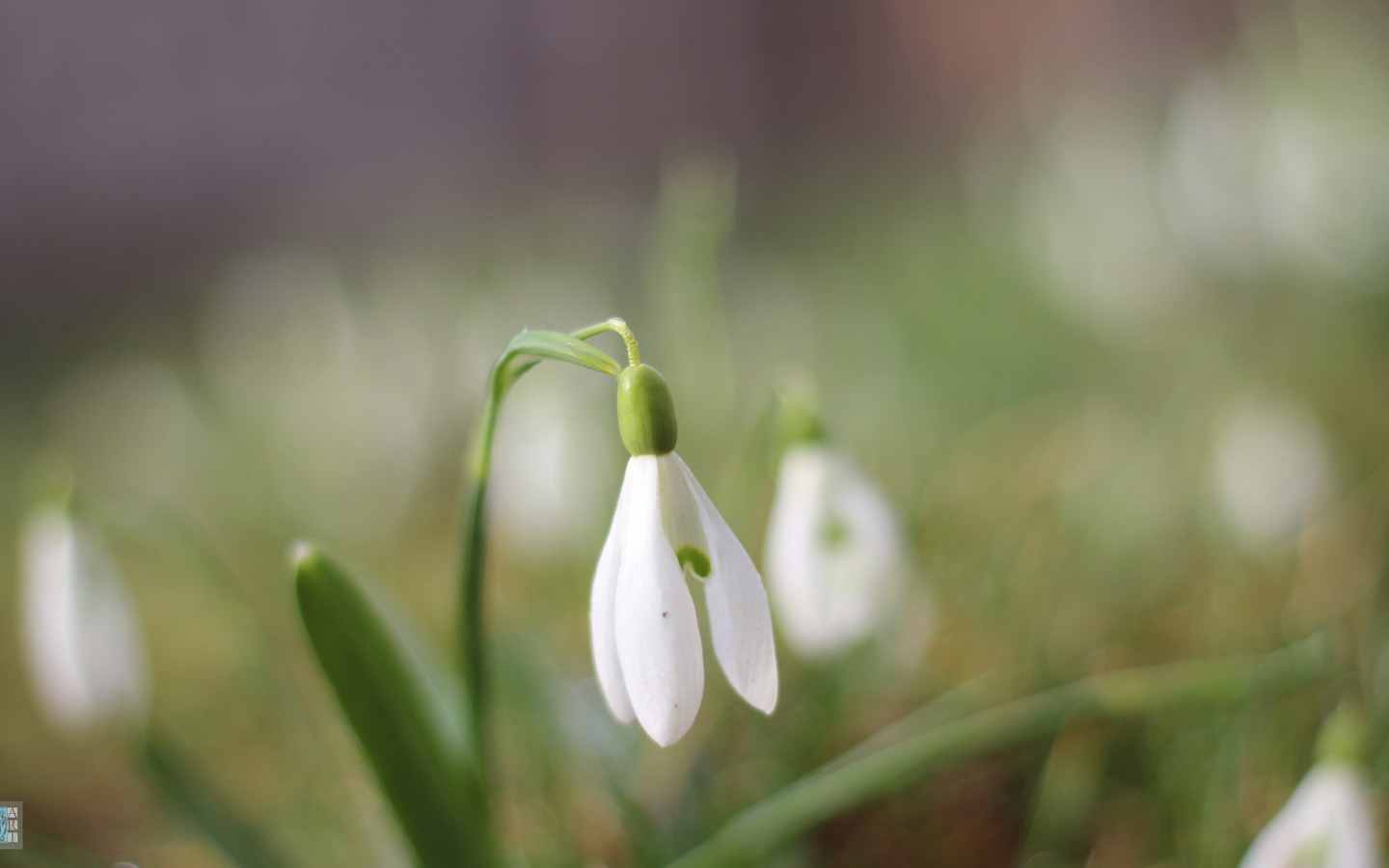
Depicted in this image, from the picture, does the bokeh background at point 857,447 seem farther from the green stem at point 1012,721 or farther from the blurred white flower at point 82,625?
the green stem at point 1012,721

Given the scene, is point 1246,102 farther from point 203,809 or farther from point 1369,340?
point 203,809

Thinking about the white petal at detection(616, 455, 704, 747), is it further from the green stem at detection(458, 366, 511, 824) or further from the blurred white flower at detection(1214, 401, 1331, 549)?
the blurred white flower at detection(1214, 401, 1331, 549)

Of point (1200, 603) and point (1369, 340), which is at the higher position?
point (1369, 340)

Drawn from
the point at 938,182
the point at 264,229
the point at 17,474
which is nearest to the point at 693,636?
the point at 17,474

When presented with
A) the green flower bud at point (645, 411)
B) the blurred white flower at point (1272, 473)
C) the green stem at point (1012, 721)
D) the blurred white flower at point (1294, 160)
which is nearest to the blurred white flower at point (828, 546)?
the green stem at point (1012, 721)

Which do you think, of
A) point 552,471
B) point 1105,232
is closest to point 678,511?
point 552,471

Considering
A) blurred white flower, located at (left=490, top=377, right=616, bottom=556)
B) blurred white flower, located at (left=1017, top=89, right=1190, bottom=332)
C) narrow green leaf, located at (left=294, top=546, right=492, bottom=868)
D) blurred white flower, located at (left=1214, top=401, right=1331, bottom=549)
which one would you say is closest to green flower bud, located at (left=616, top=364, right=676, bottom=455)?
narrow green leaf, located at (left=294, top=546, right=492, bottom=868)
